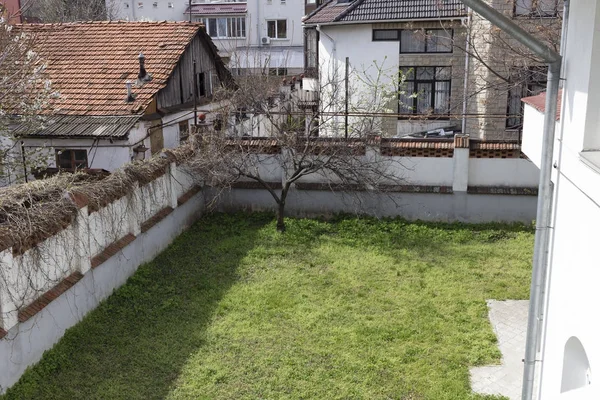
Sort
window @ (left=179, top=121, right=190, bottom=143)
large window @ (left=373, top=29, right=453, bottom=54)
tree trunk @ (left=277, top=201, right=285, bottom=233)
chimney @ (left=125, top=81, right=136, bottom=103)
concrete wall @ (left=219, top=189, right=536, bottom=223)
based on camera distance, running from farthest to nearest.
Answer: large window @ (left=373, top=29, right=453, bottom=54) → window @ (left=179, top=121, right=190, bottom=143) → chimney @ (left=125, top=81, right=136, bottom=103) → concrete wall @ (left=219, top=189, right=536, bottom=223) → tree trunk @ (left=277, top=201, right=285, bottom=233)

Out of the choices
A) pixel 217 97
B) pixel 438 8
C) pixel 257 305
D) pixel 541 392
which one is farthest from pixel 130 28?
pixel 541 392

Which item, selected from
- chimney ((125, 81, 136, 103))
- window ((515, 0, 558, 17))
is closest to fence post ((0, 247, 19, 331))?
chimney ((125, 81, 136, 103))

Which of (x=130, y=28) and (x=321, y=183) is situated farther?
(x=130, y=28)

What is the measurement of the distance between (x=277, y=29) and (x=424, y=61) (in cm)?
2107

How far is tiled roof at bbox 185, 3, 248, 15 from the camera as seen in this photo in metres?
38.3

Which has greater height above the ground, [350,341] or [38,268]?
[38,268]

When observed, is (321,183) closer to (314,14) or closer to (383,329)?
(383,329)

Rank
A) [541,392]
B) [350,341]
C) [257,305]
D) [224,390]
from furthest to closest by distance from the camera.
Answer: [257,305]
[350,341]
[224,390]
[541,392]

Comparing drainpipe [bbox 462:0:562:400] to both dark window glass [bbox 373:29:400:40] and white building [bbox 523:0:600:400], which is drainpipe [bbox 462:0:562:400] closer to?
white building [bbox 523:0:600:400]

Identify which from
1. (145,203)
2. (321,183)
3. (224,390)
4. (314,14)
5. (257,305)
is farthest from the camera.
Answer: (314,14)

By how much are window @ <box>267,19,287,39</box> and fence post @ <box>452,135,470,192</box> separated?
2670cm

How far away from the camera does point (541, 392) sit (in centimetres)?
638

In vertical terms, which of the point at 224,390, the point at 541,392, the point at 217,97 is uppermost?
the point at 217,97

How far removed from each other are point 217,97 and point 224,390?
1186cm
